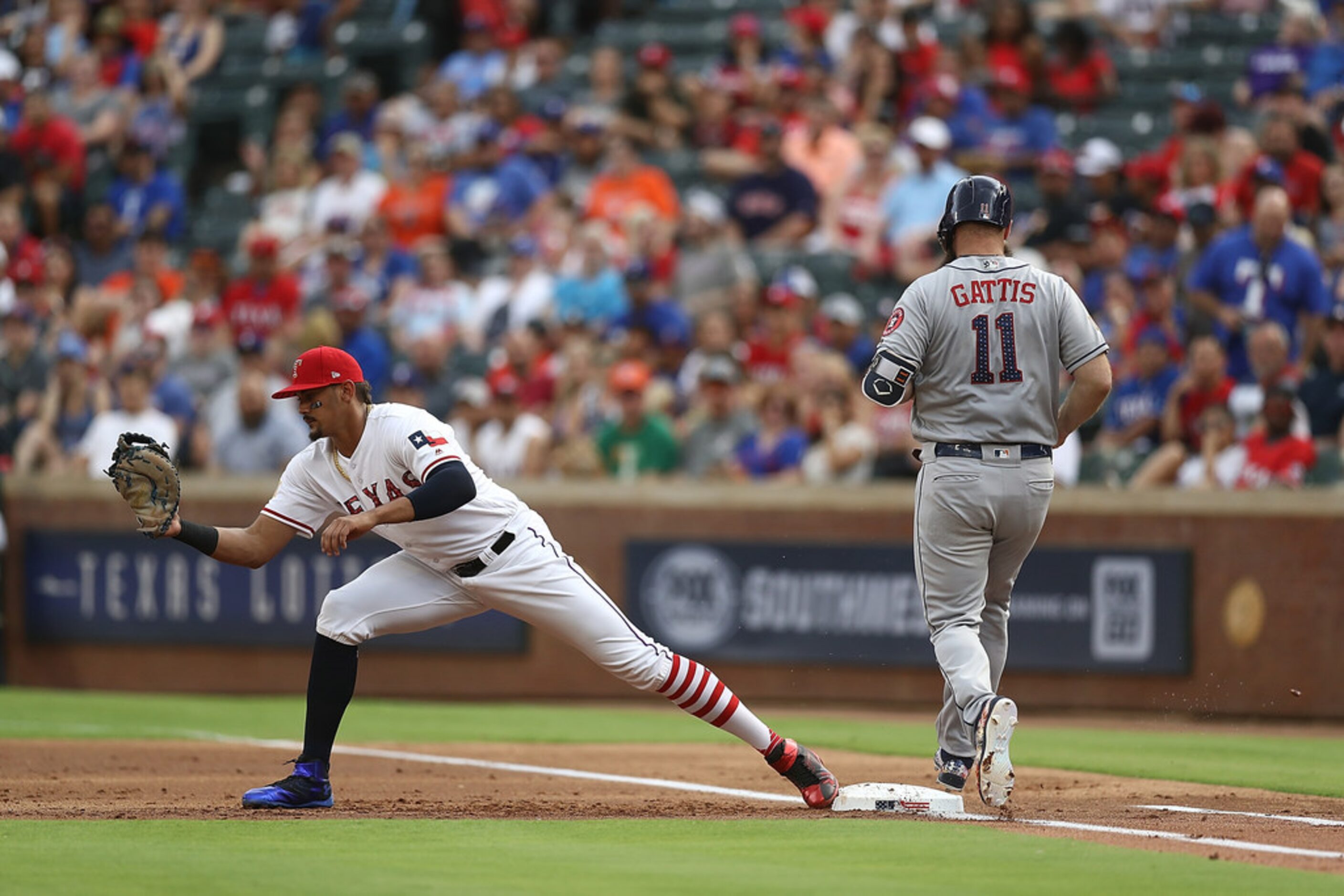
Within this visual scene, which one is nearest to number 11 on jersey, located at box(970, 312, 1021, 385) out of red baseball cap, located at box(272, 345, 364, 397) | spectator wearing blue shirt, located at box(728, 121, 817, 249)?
red baseball cap, located at box(272, 345, 364, 397)

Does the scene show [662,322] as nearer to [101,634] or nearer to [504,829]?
[101,634]

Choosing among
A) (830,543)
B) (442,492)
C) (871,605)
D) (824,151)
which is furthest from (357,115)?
(442,492)

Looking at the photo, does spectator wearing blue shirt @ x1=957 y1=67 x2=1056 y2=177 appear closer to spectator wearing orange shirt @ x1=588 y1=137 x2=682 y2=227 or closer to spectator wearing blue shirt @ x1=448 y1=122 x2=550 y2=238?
spectator wearing orange shirt @ x1=588 y1=137 x2=682 y2=227

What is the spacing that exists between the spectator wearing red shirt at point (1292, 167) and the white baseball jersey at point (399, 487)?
26.8 ft

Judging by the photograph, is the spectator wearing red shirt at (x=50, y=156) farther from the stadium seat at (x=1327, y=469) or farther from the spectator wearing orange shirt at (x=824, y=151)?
the stadium seat at (x=1327, y=469)

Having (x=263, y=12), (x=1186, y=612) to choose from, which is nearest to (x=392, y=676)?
(x=1186, y=612)

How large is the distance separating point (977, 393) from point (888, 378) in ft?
1.14

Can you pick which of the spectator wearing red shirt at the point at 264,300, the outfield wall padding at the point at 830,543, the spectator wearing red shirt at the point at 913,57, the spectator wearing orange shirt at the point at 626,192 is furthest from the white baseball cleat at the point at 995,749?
the spectator wearing red shirt at the point at 264,300

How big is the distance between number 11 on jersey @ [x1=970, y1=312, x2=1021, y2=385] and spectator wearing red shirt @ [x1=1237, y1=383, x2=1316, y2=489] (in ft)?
18.1

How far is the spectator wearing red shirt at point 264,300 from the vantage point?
17.1 metres

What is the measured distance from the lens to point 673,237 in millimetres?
16156

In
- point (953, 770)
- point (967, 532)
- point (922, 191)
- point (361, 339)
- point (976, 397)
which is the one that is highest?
point (922, 191)

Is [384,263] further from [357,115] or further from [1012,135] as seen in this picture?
Answer: [1012,135]

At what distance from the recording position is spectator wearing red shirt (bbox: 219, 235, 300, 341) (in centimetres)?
1712
